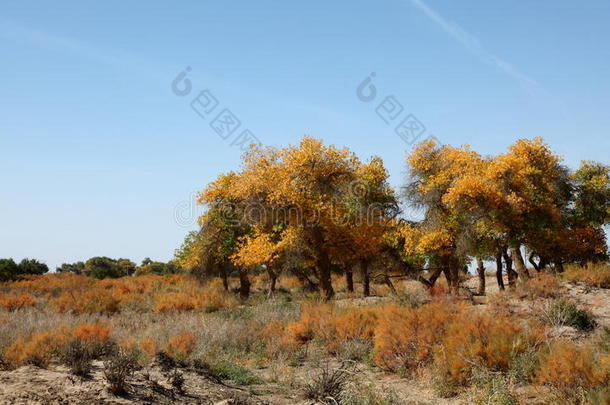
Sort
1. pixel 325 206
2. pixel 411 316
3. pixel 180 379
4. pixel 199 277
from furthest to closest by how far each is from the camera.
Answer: pixel 199 277
pixel 325 206
pixel 411 316
pixel 180 379

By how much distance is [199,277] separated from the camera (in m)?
37.6

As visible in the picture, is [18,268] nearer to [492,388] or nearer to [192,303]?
[192,303]

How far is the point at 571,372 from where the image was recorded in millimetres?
9695

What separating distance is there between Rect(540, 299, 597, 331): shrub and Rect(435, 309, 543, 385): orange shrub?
4.31 meters

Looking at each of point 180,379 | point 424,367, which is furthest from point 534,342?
point 180,379

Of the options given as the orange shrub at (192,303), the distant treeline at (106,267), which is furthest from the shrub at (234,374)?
the distant treeline at (106,267)

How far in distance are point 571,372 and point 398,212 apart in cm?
2145

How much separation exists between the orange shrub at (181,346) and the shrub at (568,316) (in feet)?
36.6

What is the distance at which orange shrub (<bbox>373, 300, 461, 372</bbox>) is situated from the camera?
12672 millimetres

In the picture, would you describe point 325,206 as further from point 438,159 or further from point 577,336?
point 577,336

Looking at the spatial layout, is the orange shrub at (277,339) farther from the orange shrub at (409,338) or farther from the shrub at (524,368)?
the shrub at (524,368)

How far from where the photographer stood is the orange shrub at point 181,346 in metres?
13.4

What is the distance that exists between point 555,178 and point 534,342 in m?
23.8

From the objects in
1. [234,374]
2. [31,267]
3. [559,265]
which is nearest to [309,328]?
[234,374]
